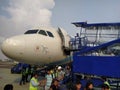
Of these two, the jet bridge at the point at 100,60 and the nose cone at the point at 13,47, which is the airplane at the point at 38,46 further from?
the jet bridge at the point at 100,60

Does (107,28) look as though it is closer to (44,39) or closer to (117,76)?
(44,39)

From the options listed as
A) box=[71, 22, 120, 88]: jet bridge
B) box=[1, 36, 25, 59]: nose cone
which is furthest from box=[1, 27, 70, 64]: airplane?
box=[71, 22, 120, 88]: jet bridge

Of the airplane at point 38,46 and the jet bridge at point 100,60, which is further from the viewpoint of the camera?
the airplane at point 38,46

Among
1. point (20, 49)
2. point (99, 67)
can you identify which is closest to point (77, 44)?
point (20, 49)

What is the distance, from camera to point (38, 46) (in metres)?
16.9

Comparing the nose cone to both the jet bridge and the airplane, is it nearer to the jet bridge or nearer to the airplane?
the airplane

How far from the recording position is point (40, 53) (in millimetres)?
17078

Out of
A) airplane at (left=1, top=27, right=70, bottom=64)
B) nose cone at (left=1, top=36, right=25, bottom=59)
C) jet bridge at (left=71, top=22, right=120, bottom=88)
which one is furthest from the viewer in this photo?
airplane at (left=1, top=27, right=70, bottom=64)

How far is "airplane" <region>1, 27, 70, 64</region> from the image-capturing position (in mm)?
16031

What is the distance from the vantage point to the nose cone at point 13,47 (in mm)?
15833

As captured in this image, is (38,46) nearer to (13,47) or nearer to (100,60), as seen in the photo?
(13,47)

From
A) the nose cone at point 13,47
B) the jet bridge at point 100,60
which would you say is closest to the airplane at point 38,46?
the nose cone at point 13,47

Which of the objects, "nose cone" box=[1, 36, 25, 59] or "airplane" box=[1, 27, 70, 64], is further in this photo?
"airplane" box=[1, 27, 70, 64]

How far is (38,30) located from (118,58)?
8.06m
